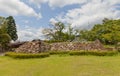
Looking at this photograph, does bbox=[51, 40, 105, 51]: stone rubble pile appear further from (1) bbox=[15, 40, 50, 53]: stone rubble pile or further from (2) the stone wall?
(1) bbox=[15, 40, 50, 53]: stone rubble pile

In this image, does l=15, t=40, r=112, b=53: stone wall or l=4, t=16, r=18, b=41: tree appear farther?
l=4, t=16, r=18, b=41: tree

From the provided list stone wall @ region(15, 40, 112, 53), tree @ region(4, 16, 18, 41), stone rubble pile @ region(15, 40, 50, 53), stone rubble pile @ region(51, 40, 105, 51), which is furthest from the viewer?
tree @ region(4, 16, 18, 41)

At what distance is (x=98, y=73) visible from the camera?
18.8 meters

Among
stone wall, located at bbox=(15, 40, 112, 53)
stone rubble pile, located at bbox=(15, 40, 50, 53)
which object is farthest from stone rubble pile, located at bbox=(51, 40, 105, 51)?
stone rubble pile, located at bbox=(15, 40, 50, 53)

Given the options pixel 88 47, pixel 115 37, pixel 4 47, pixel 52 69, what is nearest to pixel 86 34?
pixel 115 37

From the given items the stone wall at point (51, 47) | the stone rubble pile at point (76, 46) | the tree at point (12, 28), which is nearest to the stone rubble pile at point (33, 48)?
the stone wall at point (51, 47)

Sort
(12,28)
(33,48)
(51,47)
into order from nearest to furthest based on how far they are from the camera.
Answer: (33,48), (51,47), (12,28)

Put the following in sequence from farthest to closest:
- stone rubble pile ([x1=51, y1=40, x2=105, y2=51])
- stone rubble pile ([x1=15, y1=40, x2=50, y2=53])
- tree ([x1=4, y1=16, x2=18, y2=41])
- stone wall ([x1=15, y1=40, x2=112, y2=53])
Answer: tree ([x1=4, y1=16, x2=18, y2=41]) < stone rubble pile ([x1=51, y1=40, x2=105, y2=51]) < stone wall ([x1=15, y1=40, x2=112, y2=53]) < stone rubble pile ([x1=15, y1=40, x2=50, y2=53])

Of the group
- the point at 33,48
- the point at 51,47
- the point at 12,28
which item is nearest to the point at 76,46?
the point at 51,47

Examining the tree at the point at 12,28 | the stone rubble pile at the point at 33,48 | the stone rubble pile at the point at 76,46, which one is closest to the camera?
the stone rubble pile at the point at 33,48

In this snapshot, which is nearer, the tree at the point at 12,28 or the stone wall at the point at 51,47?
the stone wall at the point at 51,47

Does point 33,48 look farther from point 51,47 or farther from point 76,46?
point 76,46

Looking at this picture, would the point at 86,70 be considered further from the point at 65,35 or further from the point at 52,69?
the point at 65,35

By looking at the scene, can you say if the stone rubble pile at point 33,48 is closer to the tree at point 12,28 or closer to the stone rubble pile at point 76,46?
the stone rubble pile at point 76,46
